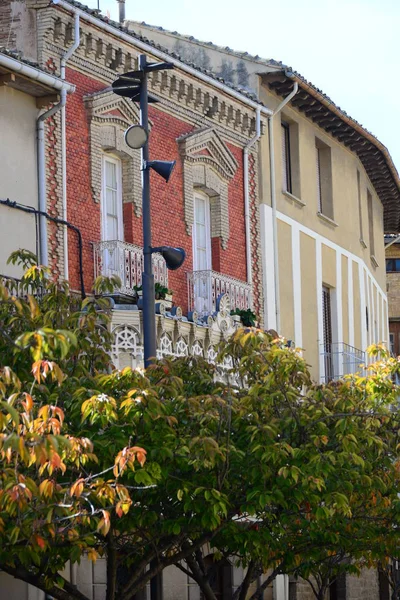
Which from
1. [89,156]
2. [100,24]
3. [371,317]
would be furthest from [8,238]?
[371,317]

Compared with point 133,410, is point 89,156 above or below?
above

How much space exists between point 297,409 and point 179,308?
6.84 meters

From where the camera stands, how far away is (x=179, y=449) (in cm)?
1348

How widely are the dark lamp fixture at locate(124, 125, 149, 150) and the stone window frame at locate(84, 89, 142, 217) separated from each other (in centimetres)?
651

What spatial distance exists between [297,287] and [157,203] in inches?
242

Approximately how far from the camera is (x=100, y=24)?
21531 mm

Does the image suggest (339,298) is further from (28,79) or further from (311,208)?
(28,79)

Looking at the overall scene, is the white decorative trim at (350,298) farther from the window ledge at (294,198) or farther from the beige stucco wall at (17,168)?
the beige stucco wall at (17,168)

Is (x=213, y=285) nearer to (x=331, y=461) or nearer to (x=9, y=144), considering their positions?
(x=9, y=144)

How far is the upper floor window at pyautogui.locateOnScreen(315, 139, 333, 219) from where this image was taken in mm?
31500

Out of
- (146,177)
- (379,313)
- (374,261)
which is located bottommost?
(146,177)

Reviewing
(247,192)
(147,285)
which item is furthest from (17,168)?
(247,192)

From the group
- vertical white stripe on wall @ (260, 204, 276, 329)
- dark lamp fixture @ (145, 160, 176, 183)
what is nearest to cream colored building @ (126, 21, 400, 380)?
vertical white stripe on wall @ (260, 204, 276, 329)

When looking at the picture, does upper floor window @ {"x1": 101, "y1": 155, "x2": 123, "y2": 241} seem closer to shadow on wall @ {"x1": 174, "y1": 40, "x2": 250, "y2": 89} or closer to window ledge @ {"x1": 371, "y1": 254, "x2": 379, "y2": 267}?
shadow on wall @ {"x1": 174, "y1": 40, "x2": 250, "y2": 89}
